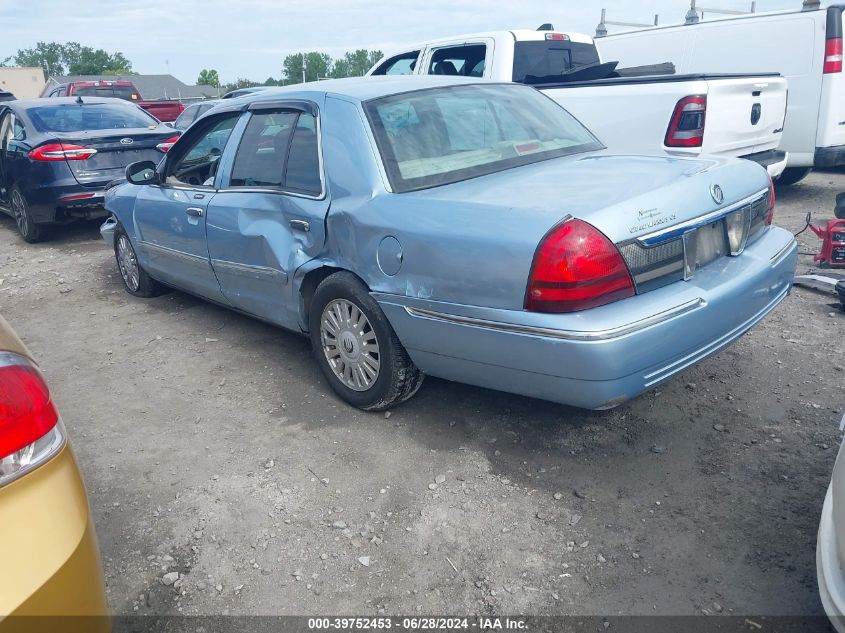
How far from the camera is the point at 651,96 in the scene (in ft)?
20.7

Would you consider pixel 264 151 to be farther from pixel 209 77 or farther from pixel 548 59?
pixel 209 77

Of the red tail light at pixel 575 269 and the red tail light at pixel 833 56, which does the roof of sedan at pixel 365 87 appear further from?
the red tail light at pixel 833 56

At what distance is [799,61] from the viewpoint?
8.12 m

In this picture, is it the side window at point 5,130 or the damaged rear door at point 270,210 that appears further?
the side window at point 5,130

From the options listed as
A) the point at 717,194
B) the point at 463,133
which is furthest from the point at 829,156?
the point at 463,133

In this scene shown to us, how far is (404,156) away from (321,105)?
24.8 inches

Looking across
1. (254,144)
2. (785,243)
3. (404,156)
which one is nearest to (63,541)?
(404,156)

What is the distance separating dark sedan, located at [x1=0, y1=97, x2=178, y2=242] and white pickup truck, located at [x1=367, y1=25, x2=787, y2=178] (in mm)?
3255

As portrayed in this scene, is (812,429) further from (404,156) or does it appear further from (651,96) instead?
(651,96)

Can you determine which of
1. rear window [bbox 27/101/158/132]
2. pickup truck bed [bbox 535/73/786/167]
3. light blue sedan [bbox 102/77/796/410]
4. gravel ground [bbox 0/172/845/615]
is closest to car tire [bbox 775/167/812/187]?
pickup truck bed [bbox 535/73/786/167]

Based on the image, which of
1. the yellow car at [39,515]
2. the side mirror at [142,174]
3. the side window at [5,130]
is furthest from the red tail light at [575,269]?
the side window at [5,130]

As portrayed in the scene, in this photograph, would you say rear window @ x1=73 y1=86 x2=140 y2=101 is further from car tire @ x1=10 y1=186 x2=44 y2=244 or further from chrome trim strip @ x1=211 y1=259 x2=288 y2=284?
chrome trim strip @ x1=211 y1=259 x2=288 y2=284

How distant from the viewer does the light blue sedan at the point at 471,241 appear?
9.08ft

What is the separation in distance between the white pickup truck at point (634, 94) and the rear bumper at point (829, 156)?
96cm
